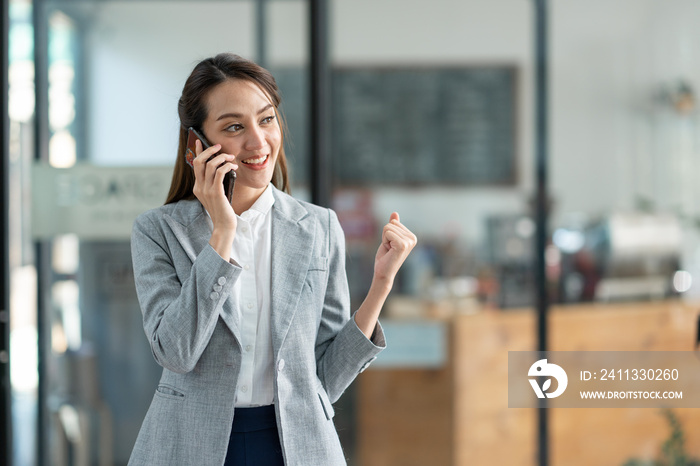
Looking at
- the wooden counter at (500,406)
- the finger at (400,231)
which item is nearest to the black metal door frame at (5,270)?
the wooden counter at (500,406)

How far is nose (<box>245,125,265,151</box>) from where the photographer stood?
1.45 meters

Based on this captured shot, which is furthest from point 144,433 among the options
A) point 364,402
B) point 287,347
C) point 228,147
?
point 364,402

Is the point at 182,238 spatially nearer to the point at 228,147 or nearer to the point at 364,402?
the point at 228,147

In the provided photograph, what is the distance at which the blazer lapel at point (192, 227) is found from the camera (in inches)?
57.7

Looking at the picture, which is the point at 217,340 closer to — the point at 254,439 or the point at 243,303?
the point at 243,303

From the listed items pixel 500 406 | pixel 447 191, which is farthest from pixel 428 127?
pixel 500 406

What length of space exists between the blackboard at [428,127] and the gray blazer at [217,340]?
1896mm

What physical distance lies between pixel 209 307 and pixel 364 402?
7.38 feet

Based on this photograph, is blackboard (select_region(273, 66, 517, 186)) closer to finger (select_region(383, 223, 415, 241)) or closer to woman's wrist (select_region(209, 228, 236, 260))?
finger (select_region(383, 223, 415, 241))

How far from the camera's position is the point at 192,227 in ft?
4.95

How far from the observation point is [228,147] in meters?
1.45

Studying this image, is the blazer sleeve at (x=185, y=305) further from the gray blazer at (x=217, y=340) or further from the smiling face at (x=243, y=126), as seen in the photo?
the smiling face at (x=243, y=126)

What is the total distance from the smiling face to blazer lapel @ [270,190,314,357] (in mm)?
117

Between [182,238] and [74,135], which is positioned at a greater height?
[74,135]
